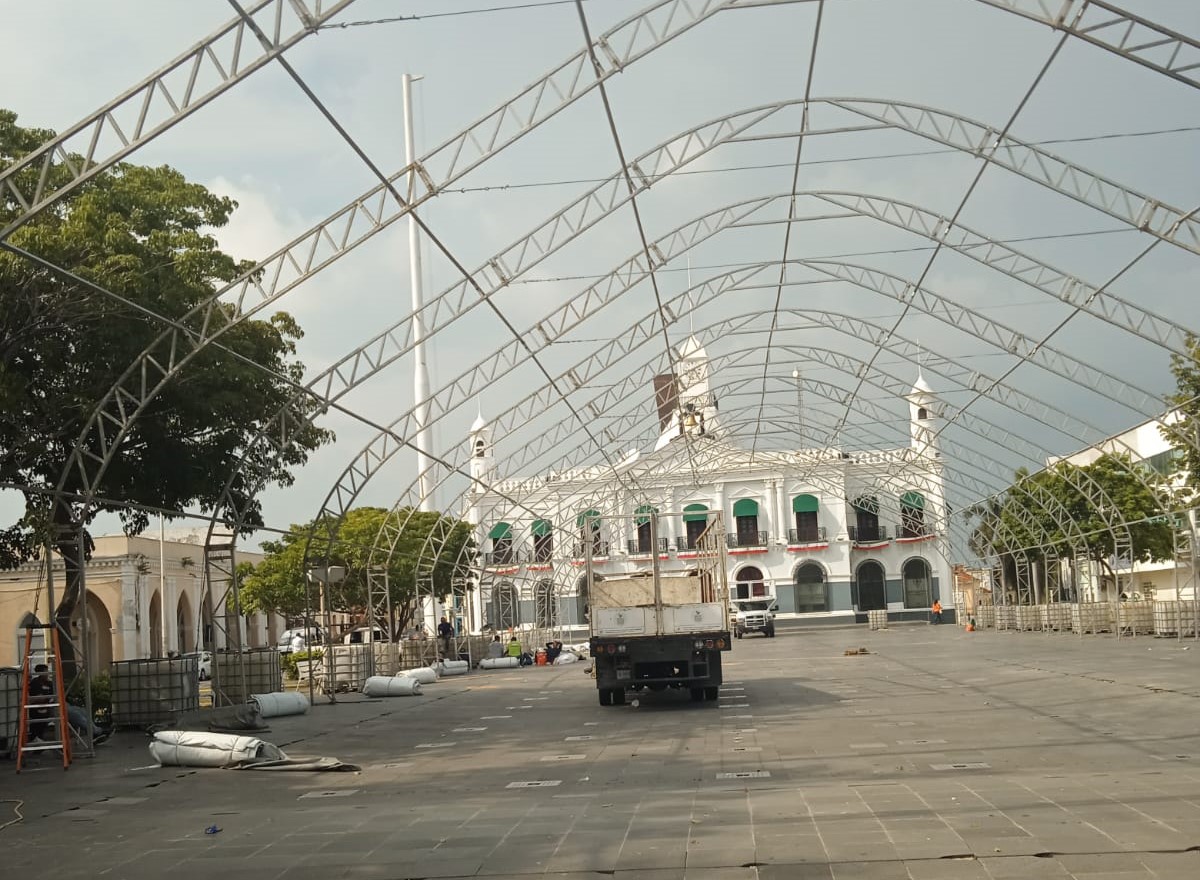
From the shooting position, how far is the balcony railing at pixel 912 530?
235 feet

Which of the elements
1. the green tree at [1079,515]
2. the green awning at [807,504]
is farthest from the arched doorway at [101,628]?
the green awning at [807,504]

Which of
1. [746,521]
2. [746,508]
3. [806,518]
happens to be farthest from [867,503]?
[746,521]

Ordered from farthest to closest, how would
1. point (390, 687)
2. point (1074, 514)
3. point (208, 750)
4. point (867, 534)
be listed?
point (867, 534)
point (1074, 514)
point (390, 687)
point (208, 750)

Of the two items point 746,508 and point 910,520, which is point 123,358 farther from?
point 746,508

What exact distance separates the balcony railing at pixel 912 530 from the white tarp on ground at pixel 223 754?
56899mm

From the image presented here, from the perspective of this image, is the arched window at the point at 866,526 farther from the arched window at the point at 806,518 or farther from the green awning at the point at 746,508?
the green awning at the point at 746,508

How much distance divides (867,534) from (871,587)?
3182 millimetres

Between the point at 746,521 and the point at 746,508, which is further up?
the point at 746,508

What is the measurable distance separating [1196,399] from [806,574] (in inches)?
1921

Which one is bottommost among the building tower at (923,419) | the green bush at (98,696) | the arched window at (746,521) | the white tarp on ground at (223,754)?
the white tarp on ground at (223,754)

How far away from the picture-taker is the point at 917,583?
76.4 metres

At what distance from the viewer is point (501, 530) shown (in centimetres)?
7431

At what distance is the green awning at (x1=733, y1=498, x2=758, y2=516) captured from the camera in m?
78.4

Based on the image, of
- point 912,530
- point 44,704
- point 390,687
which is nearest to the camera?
point 44,704
